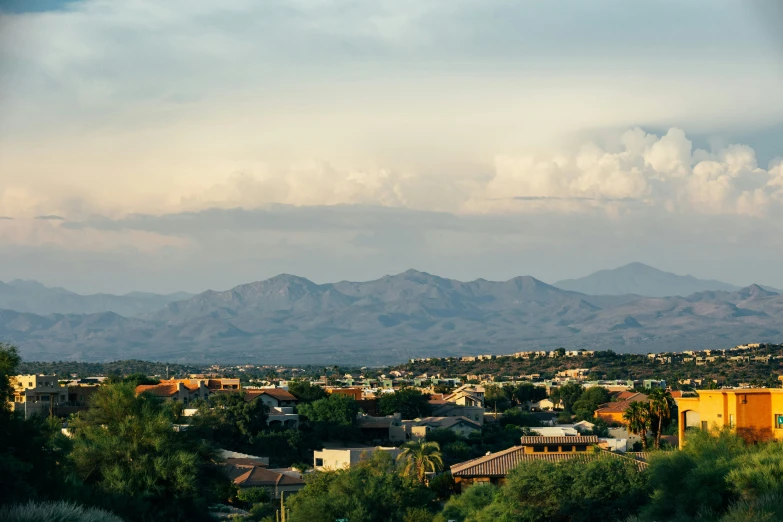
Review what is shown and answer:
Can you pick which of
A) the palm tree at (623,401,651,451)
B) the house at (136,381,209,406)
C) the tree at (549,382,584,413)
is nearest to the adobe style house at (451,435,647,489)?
the palm tree at (623,401,651,451)

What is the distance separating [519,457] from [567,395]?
63.1 metres

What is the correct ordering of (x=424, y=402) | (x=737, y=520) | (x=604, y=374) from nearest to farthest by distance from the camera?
(x=737, y=520) < (x=424, y=402) < (x=604, y=374)

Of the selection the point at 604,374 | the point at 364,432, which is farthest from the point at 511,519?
the point at 604,374

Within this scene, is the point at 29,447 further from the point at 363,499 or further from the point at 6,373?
the point at 363,499

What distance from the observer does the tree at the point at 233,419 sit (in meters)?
83.9

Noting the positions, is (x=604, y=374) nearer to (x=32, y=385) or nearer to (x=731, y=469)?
(x=32, y=385)

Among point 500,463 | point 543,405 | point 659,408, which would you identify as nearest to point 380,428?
point 659,408

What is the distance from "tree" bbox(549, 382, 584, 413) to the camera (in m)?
121

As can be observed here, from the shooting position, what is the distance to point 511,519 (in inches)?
1873

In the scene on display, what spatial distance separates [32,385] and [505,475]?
47320 mm

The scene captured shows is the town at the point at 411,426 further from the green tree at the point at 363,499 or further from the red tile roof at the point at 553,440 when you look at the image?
the green tree at the point at 363,499

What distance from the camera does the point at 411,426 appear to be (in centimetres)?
9231

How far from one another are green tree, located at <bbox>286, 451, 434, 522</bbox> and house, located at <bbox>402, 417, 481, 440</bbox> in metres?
38.2

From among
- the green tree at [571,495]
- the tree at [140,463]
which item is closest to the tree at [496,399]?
the green tree at [571,495]
